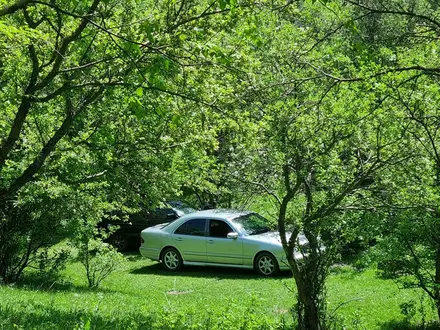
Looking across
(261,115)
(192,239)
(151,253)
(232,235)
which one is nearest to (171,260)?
(151,253)

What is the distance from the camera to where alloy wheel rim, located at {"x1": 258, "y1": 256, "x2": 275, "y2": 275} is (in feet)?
44.7

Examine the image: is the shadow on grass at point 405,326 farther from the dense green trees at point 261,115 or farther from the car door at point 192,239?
the car door at point 192,239

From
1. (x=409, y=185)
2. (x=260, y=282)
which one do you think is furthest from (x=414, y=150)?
(x=260, y=282)

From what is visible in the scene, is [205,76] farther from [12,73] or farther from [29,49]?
[12,73]

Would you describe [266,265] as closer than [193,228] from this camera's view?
Yes

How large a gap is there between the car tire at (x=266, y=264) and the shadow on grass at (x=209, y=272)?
151 mm

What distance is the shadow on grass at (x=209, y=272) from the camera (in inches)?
542

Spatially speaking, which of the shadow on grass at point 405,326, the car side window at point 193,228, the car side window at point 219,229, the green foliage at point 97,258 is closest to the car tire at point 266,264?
the car side window at point 219,229

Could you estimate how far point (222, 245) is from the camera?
14.4 m

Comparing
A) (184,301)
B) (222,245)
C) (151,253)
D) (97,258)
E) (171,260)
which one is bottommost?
(184,301)

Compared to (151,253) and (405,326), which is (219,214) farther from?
(405,326)

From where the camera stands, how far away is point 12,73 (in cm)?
837

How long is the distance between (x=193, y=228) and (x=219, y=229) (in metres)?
0.82

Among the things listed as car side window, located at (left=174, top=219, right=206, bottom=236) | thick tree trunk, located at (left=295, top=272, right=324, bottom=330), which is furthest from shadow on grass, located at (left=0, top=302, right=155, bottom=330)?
car side window, located at (left=174, top=219, right=206, bottom=236)
